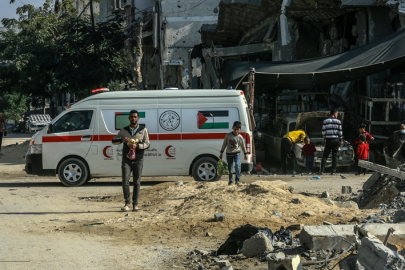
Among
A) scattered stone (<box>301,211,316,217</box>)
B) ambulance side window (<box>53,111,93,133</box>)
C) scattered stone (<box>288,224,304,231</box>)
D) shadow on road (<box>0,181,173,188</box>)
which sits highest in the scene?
ambulance side window (<box>53,111,93,133</box>)

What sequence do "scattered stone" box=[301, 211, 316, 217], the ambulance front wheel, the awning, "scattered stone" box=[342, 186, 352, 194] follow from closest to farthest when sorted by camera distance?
"scattered stone" box=[301, 211, 316, 217], "scattered stone" box=[342, 186, 352, 194], the ambulance front wheel, the awning

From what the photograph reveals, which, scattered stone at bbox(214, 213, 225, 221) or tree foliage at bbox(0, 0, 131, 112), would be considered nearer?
scattered stone at bbox(214, 213, 225, 221)

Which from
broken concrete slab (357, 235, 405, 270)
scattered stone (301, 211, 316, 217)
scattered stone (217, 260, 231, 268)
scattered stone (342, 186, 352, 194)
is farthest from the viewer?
scattered stone (342, 186, 352, 194)

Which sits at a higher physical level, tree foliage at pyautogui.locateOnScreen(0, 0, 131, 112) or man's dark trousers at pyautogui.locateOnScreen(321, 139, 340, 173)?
tree foliage at pyautogui.locateOnScreen(0, 0, 131, 112)

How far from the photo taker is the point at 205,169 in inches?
559

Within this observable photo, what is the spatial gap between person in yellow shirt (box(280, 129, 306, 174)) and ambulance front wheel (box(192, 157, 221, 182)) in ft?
12.5

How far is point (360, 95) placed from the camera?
19.2 m

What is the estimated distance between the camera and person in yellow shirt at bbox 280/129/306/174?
17342mm

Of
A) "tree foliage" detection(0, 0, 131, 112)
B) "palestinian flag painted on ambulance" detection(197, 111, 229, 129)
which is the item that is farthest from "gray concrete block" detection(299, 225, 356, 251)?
"tree foliage" detection(0, 0, 131, 112)

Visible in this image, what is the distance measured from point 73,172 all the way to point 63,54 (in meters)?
19.5

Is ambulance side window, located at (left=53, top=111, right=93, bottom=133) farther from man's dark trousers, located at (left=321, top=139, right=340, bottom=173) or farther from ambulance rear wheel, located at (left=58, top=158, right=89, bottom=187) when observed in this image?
man's dark trousers, located at (left=321, top=139, right=340, bottom=173)

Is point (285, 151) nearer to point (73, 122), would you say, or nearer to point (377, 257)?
point (73, 122)

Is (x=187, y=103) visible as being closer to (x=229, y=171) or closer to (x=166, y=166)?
(x=166, y=166)

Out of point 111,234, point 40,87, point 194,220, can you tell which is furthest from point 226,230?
point 40,87
